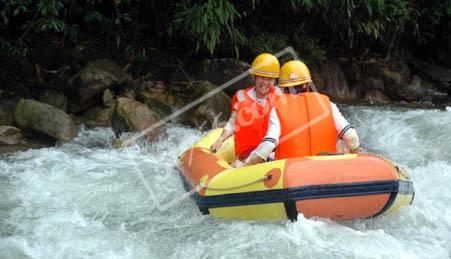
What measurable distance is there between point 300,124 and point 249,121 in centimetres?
65

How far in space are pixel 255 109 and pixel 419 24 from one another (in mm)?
7325

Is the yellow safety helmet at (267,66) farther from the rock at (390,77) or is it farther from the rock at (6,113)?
the rock at (390,77)

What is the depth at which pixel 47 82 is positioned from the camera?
7.71 meters

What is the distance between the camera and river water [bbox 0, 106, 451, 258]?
3545 millimetres

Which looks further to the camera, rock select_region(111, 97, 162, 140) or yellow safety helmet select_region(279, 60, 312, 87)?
rock select_region(111, 97, 162, 140)

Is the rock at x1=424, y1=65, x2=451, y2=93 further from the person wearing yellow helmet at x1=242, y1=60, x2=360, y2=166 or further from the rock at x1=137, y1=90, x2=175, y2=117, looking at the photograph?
the person wearing yellow helmet at x1=242, y1=60, x2=360, y2=166

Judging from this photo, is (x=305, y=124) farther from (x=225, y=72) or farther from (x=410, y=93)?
(x=410, y=93)

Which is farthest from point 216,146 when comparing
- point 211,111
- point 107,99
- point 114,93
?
point 114,93

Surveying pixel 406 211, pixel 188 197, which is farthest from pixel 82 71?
pixel 406 211

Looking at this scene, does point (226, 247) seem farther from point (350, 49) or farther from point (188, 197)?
point (350, 49)

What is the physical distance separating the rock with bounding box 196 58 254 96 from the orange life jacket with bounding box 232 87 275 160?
12.2 feet

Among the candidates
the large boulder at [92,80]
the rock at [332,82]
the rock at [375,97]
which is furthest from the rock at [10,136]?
the rock at [375,97]

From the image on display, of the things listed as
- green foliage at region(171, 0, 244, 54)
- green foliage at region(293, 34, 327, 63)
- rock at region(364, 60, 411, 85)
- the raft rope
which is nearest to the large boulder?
green foliage at region(171, 0, 244, 54)

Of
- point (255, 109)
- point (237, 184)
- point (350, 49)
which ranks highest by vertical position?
point (255, 109)
